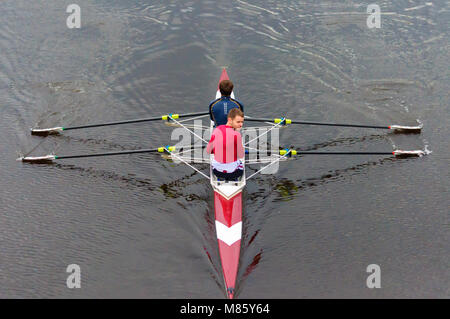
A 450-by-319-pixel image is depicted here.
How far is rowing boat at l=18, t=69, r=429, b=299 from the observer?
9930 mm

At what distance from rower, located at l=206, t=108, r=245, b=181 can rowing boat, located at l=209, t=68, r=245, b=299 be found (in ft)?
0.81

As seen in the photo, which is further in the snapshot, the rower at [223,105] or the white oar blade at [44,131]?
the white oar blade at [44,131]

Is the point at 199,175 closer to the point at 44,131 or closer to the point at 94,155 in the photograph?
the point at 94,155

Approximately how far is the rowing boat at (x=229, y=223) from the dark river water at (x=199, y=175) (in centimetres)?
24

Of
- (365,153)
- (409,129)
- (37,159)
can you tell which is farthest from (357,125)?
(37,159)

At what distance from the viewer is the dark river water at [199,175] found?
10070 millimetres

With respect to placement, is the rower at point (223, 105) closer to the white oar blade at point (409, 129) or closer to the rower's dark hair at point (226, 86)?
the rower's dark hair at point (226, 86)

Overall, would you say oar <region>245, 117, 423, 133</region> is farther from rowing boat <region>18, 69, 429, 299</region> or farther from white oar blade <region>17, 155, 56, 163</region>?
white oar blade <region>17, 155, 56, 163</region>

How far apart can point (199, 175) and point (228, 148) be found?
2.11m

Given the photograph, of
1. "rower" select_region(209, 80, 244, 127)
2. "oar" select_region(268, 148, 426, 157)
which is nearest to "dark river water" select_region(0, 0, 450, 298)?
"oar" select_region(268, 148, 426, 157)

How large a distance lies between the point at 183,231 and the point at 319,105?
6499 millimetres

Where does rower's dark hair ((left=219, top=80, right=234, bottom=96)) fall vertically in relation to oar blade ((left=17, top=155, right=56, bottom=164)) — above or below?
above

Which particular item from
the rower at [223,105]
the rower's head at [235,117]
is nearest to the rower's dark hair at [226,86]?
the rower at [223,105]

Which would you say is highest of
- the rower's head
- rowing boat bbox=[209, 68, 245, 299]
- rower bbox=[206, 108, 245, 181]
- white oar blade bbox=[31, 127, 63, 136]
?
white oar blade bbox=[31, 127, 63, 136]
